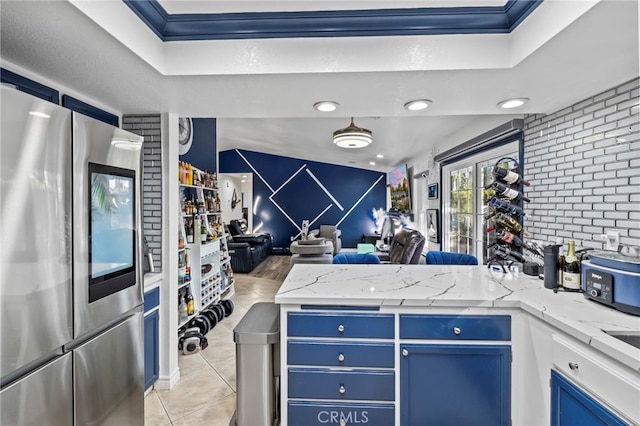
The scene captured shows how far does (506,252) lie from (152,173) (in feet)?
9.02

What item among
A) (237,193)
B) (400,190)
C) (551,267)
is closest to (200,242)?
(551,267)

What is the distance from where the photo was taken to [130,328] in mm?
1584

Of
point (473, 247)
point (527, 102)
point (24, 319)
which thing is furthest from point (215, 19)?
point (473, 247)

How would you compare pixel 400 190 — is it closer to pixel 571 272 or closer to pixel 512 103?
pixel 512 103

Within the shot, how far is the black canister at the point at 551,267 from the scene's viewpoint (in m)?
1.76

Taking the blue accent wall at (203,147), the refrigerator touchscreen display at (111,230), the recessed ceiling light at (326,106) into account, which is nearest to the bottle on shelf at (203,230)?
the blue accent wall at (203,147)

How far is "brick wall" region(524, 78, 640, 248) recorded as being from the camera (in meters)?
1.71

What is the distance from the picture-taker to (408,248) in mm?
3709

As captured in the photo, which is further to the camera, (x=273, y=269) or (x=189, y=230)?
(x=273, y=269)

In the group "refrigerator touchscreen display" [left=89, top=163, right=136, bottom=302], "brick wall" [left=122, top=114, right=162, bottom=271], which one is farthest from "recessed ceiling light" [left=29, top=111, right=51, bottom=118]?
"brick wall" [left=122, top=114, right=162, bottom=271]

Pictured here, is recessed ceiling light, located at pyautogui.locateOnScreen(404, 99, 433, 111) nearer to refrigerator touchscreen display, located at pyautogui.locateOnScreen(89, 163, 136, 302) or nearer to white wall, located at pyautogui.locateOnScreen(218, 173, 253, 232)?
refrigerator touchscreen display, located at pyautogui.locateOnScreen(89, 163, 136, 302)

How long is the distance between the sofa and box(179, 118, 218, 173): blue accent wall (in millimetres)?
2523

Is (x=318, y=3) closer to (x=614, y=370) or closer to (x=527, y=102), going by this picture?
(x=527, y=102)

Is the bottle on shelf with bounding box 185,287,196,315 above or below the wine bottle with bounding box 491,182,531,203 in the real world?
below
